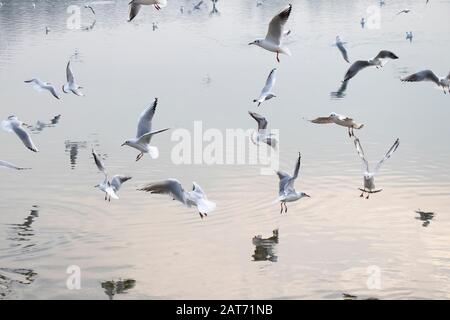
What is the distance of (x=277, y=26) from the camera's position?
1226cm

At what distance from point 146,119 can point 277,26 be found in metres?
2.20

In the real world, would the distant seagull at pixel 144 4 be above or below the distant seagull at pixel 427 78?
above

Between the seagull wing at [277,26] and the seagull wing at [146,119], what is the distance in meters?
1.97

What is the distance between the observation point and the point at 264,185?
44.7ft

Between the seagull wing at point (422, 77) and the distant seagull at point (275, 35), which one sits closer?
the distant seagull at point (275, 35)

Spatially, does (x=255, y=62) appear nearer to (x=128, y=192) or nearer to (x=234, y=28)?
(x=234, y=28)

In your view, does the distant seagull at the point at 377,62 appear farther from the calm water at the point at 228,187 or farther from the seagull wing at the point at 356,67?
the calm water at the point at 228,187

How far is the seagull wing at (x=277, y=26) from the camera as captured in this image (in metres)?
12.0

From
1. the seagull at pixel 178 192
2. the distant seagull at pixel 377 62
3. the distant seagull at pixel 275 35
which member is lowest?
the seagull at pixel 178 192

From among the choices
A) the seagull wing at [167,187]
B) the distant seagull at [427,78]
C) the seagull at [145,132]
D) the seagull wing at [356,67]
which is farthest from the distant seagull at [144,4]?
the distant seagull at [427,78]

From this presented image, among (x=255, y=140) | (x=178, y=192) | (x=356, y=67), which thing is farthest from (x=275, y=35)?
(x=178, y=192)

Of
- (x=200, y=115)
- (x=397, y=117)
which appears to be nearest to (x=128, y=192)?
(x=200, y=115)

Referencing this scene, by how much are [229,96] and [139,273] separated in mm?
10468

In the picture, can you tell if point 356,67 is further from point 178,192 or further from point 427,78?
point 178,192
